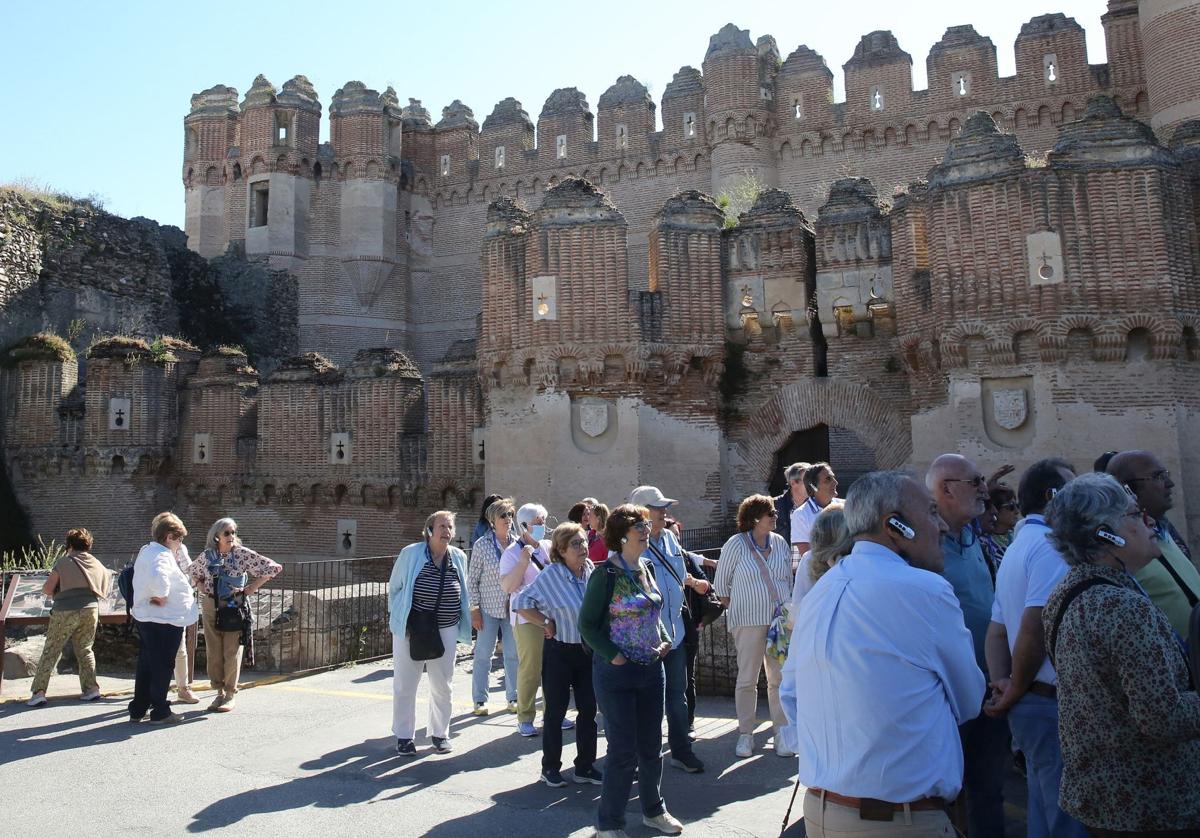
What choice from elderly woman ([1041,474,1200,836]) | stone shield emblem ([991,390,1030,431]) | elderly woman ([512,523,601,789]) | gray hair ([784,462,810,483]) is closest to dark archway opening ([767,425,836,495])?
stone shield emblem ([991,390,1030,431])

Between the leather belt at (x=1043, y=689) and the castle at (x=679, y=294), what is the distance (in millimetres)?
8943

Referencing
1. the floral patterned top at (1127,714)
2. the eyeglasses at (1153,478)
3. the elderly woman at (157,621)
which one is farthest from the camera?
the elderly woman at (157,621)

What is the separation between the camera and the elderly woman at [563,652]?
630 cm

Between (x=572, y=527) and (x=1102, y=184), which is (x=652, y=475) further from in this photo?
(x=572, y=527)

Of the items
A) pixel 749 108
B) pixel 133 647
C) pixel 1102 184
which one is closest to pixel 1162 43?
pixel 749 108

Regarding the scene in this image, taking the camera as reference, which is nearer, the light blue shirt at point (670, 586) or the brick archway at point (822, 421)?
the light blue shirt at point (670, 586)

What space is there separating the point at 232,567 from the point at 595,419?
275 inches

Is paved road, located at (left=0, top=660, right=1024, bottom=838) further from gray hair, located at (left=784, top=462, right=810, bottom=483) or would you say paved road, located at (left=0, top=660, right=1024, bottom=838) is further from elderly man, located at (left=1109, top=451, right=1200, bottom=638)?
gray hair, located at (left=784, top=462, right=810, bottom=483)

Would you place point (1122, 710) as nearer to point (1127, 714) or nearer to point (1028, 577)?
point (1127, 714)

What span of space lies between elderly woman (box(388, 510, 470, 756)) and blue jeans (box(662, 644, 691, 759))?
162cm

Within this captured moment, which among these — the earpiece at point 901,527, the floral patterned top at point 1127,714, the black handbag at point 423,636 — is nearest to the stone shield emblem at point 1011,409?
the black handbag at point 423,636

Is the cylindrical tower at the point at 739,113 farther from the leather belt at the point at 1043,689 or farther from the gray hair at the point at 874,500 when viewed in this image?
the gray hair at the point at 874,500

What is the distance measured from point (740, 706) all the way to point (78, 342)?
22.0 metres

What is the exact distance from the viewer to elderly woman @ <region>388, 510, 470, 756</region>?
23.0ft
